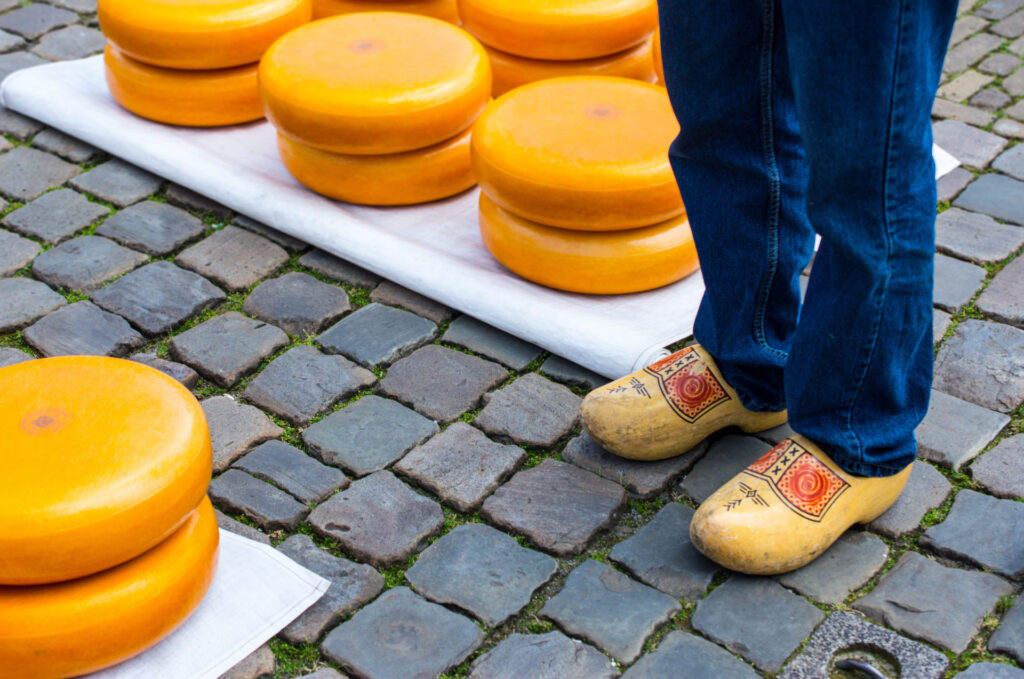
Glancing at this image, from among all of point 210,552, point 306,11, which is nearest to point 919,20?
point 210,552

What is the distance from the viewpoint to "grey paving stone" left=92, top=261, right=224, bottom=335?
107 inches

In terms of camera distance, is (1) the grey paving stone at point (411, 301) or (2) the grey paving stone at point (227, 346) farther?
(1) the grey paving stone at point (411, 301)

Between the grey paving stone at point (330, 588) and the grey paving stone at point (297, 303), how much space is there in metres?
0.76

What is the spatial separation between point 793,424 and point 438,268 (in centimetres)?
113

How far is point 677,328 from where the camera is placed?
8.70 ft

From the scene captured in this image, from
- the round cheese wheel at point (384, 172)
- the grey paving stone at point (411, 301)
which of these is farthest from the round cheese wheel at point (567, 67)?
the grey paving stone at point (411, 301)

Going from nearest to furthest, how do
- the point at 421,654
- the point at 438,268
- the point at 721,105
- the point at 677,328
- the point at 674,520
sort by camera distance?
1. the point at 421,654
2. the point at 721,105
3. the point at 674,520
4. the point at 677,328
5. the point at 438,268

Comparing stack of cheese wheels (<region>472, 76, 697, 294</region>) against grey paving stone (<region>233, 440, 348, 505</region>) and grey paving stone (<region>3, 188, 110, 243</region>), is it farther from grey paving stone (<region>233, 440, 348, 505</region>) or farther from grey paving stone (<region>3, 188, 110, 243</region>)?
grey paving stone (<region>3, 188, 110, 243</region>)

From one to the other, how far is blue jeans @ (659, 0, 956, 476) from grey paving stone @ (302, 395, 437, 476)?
68 centimetres

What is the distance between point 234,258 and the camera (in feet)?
9.78

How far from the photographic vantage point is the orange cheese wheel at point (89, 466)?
64.4 inches

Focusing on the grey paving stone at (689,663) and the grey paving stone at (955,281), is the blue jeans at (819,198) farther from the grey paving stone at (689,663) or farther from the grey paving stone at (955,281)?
the grey paving stone at (955,281)

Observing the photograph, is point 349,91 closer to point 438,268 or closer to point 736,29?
point 438,268

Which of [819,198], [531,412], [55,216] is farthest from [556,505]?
[55,216]
